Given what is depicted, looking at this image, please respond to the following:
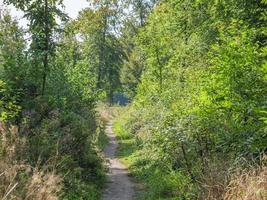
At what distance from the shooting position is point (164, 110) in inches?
590

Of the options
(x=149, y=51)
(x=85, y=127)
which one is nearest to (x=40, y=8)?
(x=85, y=127)

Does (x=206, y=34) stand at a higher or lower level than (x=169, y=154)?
higher

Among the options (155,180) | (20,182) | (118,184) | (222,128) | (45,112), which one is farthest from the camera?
(118,184)

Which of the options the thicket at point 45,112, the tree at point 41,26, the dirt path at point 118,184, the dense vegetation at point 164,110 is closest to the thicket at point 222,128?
the dense vegetation at point 164,110

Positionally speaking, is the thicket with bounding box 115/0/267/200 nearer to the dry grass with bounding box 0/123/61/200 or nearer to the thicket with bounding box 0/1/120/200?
the thicket with bounding box 0/1/120/200

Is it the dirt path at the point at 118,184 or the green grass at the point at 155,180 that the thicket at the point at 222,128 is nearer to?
the green grass at the point at 155,180

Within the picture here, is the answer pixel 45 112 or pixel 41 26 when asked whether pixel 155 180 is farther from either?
pixel 41 26

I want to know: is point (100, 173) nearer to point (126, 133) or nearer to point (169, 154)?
point (169, 154)

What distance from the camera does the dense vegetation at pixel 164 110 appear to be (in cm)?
975

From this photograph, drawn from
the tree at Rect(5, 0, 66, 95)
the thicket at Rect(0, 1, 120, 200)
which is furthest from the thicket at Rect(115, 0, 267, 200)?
the tree at Rect(5, 0, 66, 95)

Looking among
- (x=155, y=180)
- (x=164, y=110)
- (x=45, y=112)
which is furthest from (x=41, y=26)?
(x=155, y=180)

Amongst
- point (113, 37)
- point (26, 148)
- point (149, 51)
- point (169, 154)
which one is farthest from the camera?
point (113, 37)

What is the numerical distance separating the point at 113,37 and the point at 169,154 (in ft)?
136

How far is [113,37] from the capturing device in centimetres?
5366
